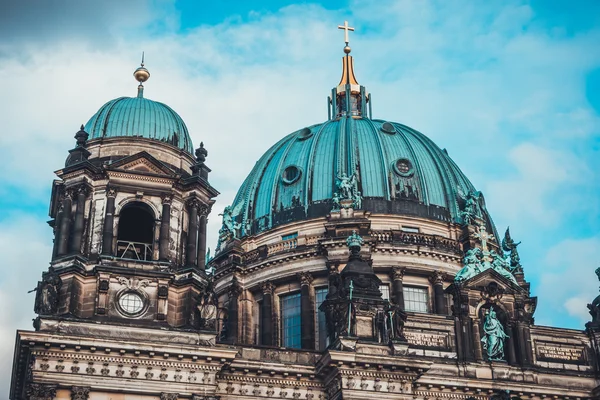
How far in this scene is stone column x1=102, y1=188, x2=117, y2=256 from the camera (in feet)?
128

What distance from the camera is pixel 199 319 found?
1503 inches

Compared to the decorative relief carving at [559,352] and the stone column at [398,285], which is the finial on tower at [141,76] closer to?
the stone column at [398,285]

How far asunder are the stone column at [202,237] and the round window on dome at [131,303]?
299cm

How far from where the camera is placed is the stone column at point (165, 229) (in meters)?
39.4

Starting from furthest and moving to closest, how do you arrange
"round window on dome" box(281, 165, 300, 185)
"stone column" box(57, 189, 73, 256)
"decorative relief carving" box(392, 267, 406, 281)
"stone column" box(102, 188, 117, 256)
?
"round window on dome" box(281, 165, 300, 185) < "decorative relief carving" box(392, 267, 406, 281) < "stone column" box(102, 188, 117, 256) < "stone column" box(57, 189, 73, 256)

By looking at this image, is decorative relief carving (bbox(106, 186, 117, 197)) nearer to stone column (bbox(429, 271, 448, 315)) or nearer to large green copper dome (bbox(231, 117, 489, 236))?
large green copper dome (bbox(231, 117, 489, 236))

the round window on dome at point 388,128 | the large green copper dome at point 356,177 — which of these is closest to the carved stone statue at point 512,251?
the large green copper dome at point 356,177

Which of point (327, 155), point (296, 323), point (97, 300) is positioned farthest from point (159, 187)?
point (327, 155)

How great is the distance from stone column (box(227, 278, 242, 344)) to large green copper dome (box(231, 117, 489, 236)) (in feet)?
12.4

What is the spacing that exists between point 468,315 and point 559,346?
14.7 feet

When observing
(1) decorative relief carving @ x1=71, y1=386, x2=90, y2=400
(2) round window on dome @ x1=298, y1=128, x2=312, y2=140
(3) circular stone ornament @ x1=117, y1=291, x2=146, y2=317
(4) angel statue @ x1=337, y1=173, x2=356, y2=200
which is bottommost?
(1) decorative relief carving @ x1=71, y1=386, x2=90, y2=400

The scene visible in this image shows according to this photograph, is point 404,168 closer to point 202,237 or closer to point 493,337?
point 493,337

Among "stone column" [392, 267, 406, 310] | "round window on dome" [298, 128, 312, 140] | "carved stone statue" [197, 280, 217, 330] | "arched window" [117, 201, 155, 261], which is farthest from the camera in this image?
"round window on dome" [298, 128, 312, 140]

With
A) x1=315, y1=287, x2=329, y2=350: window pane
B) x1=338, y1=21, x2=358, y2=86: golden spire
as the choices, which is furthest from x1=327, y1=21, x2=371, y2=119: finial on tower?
x1=315, y1=287, x2=329, y2=350: window pane
